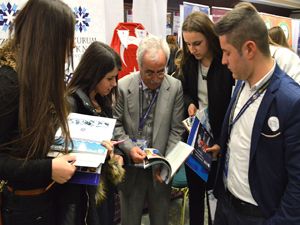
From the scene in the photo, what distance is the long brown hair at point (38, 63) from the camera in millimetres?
972

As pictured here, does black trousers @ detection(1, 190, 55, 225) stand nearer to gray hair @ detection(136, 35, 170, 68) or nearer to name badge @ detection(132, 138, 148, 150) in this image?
name badge @ detection(132, 138, 148, 150)

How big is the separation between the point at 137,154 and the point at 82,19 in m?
1.34

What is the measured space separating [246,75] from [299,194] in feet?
1.57

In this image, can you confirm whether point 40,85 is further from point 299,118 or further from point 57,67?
point 299,118

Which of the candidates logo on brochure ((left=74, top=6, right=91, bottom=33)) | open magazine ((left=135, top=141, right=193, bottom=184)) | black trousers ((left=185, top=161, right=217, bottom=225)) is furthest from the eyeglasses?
logo on brochure ((left=74, top=6, right=91, bottom=33))

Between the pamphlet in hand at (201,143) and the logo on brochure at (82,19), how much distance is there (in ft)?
4.20

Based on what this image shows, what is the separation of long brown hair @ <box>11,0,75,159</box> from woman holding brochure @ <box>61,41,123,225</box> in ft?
1.05

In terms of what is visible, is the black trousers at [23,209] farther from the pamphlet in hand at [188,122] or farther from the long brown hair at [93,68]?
the pamphlet in hand at [188,122]

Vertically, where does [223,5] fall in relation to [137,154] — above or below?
above

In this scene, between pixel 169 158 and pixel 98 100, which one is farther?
pixel 169 158

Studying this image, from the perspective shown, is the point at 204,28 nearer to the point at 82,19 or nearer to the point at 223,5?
the point at 82,19

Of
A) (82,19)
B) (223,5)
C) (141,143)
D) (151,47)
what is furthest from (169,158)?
(223,5)

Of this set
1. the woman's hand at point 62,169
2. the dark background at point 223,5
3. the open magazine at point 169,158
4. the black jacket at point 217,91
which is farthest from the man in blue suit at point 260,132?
the dark background at point 223,5

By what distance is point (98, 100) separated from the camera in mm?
1639
